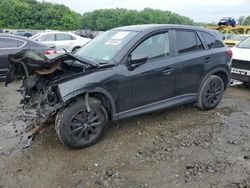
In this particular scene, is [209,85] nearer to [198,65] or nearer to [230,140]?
[198,65]

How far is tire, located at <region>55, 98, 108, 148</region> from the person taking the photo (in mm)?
3762

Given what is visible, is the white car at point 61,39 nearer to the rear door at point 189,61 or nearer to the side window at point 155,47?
the rear door at point 189,61

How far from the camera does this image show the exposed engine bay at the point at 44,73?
3.74 metres

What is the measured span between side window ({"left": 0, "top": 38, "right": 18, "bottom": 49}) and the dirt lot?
3393 mm

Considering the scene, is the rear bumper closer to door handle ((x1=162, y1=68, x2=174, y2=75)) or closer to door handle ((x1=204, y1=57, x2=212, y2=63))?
door handle ((x1=204, y1=57, x2=212, y2=63))

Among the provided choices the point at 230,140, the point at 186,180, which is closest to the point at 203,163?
the point at 186,180

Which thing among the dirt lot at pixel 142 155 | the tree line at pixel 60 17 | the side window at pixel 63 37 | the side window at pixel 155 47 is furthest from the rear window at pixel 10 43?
the tree line at pixel 60 17

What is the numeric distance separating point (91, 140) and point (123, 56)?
1350mm

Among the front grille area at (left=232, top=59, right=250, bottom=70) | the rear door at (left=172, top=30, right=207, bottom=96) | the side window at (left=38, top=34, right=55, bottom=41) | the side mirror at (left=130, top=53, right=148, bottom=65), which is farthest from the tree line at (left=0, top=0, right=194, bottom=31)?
the side mirror at (left=130, top=53, right=148, bottom=65)

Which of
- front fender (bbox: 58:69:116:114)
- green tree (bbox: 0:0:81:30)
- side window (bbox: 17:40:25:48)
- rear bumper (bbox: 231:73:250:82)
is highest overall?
green tree (bbox: 0:0:81:30)

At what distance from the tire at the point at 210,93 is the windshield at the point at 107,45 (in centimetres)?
186

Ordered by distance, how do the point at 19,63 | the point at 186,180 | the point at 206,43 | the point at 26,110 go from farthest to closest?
the point at 206,43 → the point at 26,110 → the point at 19,63 → the point at 186,180

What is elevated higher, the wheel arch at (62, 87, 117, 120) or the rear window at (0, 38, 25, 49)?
the rear window at (0, 38, 25, 49)

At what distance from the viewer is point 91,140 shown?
405 centimetres
